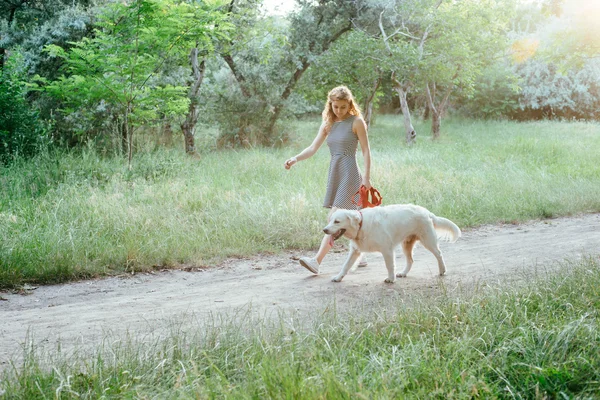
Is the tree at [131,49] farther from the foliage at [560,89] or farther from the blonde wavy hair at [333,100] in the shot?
the foliage at [560,89]

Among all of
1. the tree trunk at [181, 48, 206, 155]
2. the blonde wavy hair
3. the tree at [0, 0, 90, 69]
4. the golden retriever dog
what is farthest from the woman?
the tree at [0, 0, 90, 69]

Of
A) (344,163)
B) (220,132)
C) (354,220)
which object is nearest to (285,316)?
(354,220)

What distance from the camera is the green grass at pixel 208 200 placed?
6785mm

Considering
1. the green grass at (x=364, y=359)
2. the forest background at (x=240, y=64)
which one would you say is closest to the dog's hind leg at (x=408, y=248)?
the green grass at (x=364, y=359)

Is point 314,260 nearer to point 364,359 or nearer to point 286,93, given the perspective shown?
point 364,359

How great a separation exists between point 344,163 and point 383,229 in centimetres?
114

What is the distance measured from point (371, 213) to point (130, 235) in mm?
3429

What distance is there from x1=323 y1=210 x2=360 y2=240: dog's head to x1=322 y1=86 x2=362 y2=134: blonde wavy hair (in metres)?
1.43

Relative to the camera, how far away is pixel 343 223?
5598 mm

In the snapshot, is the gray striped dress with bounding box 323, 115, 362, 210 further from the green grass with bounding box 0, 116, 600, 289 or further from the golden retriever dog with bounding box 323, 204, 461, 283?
the green grass with bounding box 0, 116, 600, 289

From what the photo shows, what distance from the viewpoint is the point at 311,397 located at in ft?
9.69

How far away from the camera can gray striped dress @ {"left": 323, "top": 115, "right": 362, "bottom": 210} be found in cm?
648

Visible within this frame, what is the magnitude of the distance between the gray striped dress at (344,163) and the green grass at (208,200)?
5.48 ft

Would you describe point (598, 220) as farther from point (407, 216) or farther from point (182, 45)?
point (182, 45)
